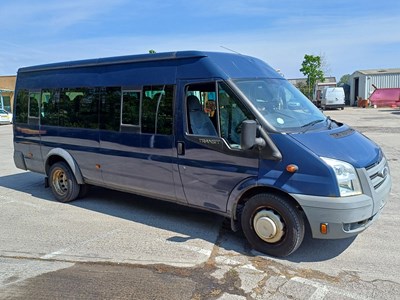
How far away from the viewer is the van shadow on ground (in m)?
4.20

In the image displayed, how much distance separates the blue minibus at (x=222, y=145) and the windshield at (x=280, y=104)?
18mm

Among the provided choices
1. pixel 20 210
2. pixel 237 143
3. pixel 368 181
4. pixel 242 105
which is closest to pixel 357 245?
pixel 368 181

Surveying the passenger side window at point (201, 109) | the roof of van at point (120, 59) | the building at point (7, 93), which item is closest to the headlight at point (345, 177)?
the passenger side window at point (201, 109)

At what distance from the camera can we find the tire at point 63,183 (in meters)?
6.20

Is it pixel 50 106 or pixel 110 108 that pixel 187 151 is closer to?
pixel 110 108

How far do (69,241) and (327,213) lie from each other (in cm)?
322

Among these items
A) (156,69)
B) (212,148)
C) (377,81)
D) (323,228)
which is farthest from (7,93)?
(377,81)

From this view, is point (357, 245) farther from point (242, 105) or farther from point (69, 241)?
point (69, 241)

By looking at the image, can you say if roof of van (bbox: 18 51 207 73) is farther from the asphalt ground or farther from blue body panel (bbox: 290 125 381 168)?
the asphalt ground

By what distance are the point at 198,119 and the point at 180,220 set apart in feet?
5.44

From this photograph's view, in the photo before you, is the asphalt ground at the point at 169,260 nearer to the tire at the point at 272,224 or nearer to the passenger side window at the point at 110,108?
the tire at the point at 272,224

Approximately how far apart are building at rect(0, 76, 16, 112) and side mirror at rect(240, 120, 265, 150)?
3585 cm

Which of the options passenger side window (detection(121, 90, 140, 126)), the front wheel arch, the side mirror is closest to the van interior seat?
the side mirror

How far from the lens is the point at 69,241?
182 inches
